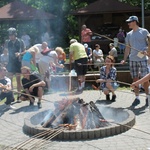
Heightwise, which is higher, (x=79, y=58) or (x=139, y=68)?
(x=79, y=58)

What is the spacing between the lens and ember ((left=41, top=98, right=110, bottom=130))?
21.2 ft

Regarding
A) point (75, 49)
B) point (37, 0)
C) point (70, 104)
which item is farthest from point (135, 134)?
point (37, 0)

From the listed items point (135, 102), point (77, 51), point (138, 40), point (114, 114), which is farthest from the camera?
point (77, 51)

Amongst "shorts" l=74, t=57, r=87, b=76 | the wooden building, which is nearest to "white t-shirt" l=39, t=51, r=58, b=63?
"shorts" l=74, t=57, r=87, b=76

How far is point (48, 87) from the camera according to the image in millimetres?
10805

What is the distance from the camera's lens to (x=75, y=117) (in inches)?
260

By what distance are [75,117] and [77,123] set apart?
153mm

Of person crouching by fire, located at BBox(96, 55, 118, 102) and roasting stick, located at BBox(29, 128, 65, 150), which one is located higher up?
person crouching by fire, located at BBox(96, 55, 118, 102)

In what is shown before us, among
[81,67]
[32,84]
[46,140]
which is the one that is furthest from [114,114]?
[81,67]

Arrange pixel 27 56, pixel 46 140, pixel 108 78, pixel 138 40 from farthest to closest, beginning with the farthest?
1. pixel 27 56
2. pixel 108 78
3. pixel 138 40
4. pixel 46 140

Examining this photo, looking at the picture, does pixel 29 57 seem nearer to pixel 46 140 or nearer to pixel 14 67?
pixel 14 67

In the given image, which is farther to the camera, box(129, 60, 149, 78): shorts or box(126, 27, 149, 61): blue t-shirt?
box(129, 60, 149, 78): shorts

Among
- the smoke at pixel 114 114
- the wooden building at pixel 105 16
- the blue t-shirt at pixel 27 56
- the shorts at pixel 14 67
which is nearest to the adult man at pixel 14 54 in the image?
the shorts at pixel 14 67

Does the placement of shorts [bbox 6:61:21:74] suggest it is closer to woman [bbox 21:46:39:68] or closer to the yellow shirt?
woman [bbox 21:46:39:68]
